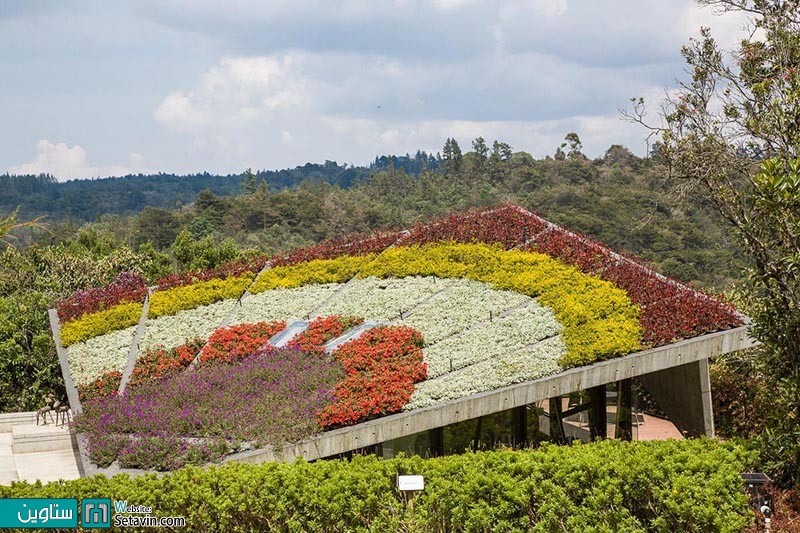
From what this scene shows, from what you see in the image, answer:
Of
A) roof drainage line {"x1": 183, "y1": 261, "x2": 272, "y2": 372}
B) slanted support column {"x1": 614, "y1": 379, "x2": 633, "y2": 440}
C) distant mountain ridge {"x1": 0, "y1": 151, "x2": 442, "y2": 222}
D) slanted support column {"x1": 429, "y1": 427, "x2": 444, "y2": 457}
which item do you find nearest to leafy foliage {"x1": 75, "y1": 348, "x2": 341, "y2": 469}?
roof drainage line {"x1": 183, "y1": 261, "x2": 272, "y2": 372}

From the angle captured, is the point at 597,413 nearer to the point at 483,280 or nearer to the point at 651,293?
the point at 651,293

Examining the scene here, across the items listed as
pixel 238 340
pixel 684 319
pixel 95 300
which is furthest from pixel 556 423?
pixel 95 300

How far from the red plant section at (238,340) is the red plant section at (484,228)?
3396 mm

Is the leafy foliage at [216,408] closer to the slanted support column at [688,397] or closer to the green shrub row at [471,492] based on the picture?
the green shrub row at [471,492]

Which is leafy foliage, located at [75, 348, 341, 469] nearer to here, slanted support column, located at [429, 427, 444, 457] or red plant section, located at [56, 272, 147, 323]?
slanted support column, located at [429, 427, 444, 457]

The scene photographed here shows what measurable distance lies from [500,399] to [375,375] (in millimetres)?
1515

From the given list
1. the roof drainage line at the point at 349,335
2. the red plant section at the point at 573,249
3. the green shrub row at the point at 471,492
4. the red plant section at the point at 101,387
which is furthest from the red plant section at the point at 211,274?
the green shrub row at the point at 471,492

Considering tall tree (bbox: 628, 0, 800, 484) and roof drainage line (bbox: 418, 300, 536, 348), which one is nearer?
tall tree (bbox: 628, 0, 800, 484)

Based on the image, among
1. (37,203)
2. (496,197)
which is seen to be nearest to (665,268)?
(496,197)

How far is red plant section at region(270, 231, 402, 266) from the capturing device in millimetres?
14703

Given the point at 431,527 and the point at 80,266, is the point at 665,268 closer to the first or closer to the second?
the point at 80,266

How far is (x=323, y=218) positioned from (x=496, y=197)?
13.1 metres

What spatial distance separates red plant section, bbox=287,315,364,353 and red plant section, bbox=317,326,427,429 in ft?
1.89

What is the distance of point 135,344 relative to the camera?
12.2 metres
